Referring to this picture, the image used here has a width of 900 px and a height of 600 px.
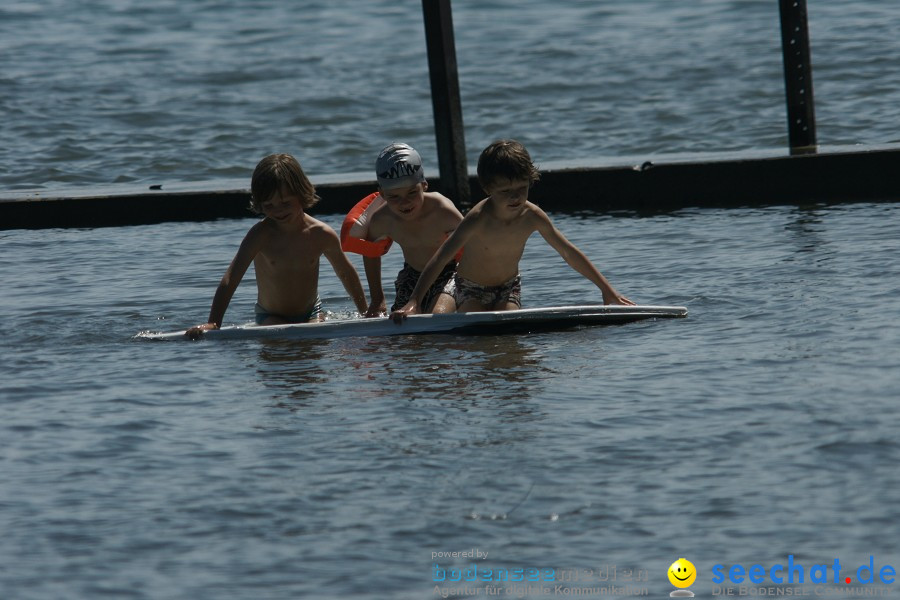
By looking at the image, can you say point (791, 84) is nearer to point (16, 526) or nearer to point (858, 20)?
point (16, 526)

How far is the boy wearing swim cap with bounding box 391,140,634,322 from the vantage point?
595cm

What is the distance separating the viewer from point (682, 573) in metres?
3.21

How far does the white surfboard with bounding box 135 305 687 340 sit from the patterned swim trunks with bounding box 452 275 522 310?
1.34ft

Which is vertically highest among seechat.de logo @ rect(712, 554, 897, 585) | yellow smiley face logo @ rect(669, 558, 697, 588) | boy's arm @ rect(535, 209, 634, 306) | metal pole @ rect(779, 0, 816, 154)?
metal pole @ rect(779, 0, 816, 154)

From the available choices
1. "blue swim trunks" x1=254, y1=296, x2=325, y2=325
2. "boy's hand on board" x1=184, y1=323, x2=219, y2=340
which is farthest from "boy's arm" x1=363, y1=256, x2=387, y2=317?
"boy's hand on board" x1=184, y1=323, x2=219, y2=340

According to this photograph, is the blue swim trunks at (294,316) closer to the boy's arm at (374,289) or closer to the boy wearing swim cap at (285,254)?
the boy wearing swim cap at (285,254)

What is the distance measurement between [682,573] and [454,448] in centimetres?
111

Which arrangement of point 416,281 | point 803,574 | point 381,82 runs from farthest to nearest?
1. point 381,82
2. point 416,281
3. point 803,574

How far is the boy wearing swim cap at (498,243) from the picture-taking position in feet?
19.5

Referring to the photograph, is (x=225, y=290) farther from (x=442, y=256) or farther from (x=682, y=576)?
(x=682, y=576)

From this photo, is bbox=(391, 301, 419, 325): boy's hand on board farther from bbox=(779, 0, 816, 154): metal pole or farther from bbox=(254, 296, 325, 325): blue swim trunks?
bbox=(779, 0, 816, 154): metal pole

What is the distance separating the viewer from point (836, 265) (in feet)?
22.7

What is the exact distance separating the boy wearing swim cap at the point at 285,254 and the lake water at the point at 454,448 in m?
0.48

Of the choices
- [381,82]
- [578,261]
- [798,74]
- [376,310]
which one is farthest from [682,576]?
[381,82]
